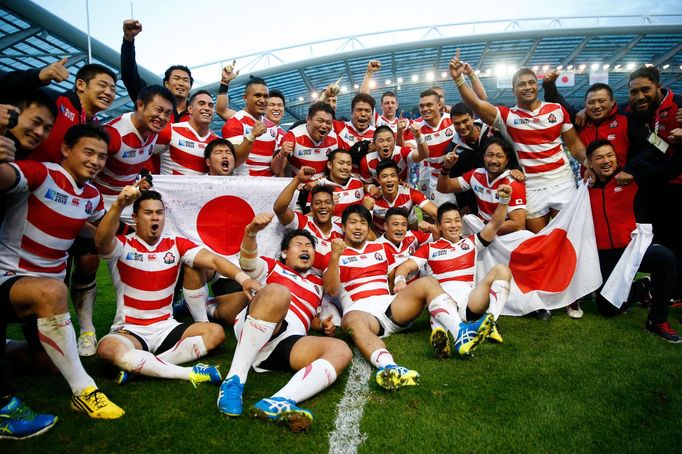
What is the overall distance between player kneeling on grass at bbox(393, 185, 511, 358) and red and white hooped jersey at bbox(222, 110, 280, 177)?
2.31 m

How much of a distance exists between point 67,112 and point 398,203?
139 inches

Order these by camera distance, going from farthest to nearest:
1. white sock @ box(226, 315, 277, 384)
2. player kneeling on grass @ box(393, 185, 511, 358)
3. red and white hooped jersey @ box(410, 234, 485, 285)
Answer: red and white hooped jersey @ box(410, 234, 485, 285) → player kneeling on grass @ box(393, 185, 511, 358) → white sock @ box(226, 315, 277, 384)

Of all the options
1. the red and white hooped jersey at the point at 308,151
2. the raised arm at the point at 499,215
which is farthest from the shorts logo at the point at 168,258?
the raised arm at the point at 499,215

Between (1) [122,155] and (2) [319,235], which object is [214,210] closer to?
(1) [122,155]

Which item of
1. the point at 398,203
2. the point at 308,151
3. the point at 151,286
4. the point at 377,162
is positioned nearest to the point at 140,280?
the point at 151,286

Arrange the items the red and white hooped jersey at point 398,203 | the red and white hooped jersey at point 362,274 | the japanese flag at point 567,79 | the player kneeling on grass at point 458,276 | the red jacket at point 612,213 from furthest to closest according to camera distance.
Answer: the japanese flag at point 567,79, the red and white hooped jersey at point 398,203, the red jacket at point 612,213, the red and white hooped jersey at point 362,274, the player kneeling on grass at point 458,276

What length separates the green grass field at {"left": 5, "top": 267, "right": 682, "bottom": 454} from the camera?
2217 mm

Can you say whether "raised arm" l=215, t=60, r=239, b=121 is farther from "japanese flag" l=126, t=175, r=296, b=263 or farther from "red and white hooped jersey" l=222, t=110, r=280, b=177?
"japanese flag" l=126, t=175, r=296, b=263

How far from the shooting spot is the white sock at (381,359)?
2.96 m

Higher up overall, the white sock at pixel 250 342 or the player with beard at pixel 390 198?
the player with beard at pixel 390 198

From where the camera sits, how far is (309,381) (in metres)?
2.63

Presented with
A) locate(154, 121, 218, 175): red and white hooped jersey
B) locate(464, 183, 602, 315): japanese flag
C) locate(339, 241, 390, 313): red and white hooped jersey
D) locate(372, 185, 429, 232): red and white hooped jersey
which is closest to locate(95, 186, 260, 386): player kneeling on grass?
locate(339, 241, 390, 313): red and white hooped jersey

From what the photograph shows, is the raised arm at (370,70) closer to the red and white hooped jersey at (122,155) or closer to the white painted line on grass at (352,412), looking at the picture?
the red and white hooped jersey at (122,155)

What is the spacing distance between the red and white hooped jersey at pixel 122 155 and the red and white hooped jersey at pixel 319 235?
1.66 m
